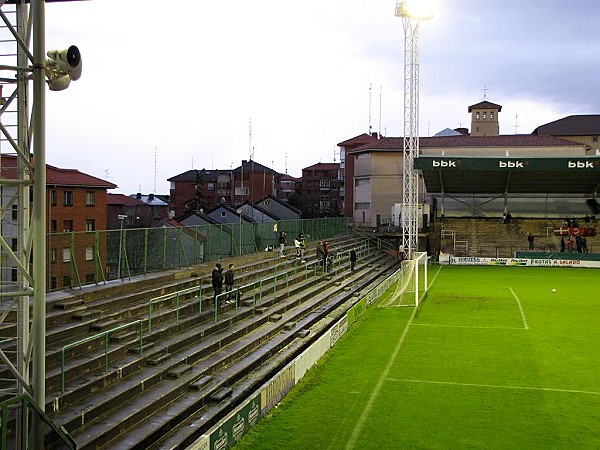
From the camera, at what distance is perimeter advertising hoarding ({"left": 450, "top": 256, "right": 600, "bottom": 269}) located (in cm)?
4706

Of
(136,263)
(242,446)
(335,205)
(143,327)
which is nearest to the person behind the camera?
(242,446)

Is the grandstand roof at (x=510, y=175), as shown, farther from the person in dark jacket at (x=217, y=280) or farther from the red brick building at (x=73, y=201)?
the person in dark jacket at (x=217, y=280)

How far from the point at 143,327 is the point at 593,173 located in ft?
141

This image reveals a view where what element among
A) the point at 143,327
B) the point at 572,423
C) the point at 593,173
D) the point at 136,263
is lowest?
the point at 572,423

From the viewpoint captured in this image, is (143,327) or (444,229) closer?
(143,327)

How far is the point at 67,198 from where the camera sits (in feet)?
134

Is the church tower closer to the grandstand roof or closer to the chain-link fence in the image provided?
the grandstand roof

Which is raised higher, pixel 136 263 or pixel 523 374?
pixel 136 263

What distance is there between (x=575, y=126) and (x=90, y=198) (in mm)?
74013

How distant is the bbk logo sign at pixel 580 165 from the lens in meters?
47.0

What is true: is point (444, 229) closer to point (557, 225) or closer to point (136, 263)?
point (557, 225)

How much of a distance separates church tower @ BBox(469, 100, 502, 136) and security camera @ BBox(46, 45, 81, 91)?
288ft

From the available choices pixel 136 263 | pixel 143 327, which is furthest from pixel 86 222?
pixel 143 327

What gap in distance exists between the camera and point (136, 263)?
21.1 meters
